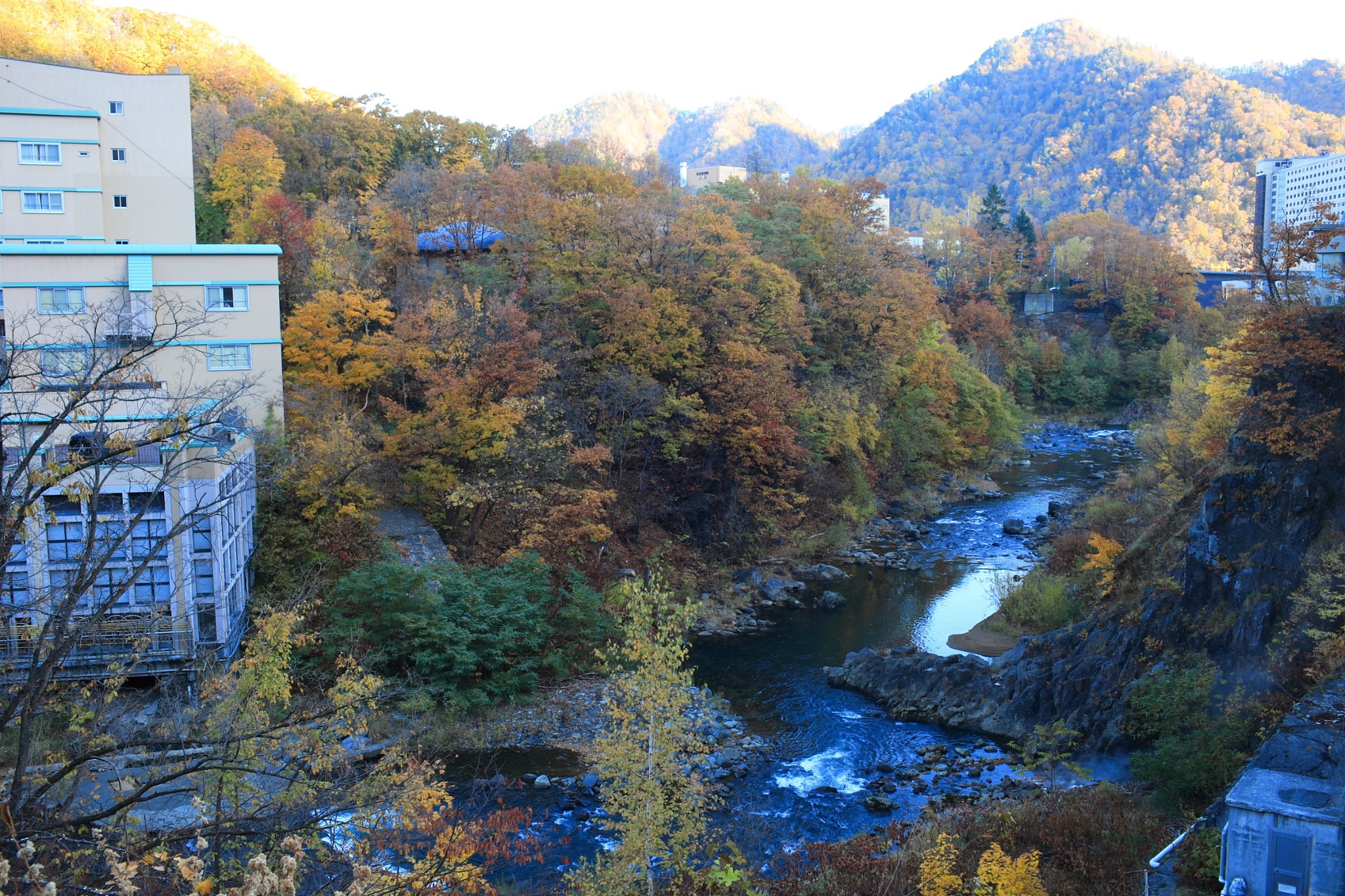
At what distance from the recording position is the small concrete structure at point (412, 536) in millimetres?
19281

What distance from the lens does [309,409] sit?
2086 centimetres

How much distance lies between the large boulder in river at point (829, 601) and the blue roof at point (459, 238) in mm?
14176

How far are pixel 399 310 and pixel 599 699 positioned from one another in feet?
44.8

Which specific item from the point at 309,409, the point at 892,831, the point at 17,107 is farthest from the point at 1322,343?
the point at 17,107

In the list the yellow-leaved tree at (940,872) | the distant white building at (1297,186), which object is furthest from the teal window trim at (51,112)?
the distant white building at (1297,186)

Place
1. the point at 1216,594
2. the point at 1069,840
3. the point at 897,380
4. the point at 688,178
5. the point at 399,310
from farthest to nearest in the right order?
the point at 688,178 → the point at 897,380 → the point at 399,310 → the point at 1216,594 → the point at 1069,840

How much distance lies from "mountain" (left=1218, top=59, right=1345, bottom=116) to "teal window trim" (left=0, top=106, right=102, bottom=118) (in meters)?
146

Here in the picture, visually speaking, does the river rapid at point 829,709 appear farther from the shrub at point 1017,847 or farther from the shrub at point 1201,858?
the shrub at point 1201,858

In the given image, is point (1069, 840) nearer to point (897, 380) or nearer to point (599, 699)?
point (599, 699)

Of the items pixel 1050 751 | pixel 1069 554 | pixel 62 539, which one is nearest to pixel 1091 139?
pixel 1069 554

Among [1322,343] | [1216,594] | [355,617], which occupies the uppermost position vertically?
[1322,343]

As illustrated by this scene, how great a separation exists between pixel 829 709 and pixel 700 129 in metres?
170

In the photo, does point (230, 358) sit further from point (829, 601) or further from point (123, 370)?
point (123, 370)

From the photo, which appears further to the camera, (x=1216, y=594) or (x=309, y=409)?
(x=309, y=409)
